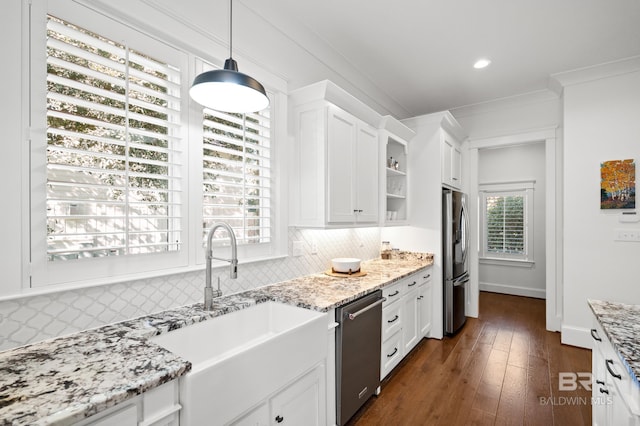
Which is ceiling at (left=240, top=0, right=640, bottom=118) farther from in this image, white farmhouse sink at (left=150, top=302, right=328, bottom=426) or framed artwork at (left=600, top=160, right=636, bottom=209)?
white farmhouse sink at (left=150, top=302, right=328, bottom=426)

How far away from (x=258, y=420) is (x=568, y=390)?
8.62ft

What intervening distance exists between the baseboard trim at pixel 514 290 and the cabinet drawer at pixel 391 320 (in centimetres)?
374

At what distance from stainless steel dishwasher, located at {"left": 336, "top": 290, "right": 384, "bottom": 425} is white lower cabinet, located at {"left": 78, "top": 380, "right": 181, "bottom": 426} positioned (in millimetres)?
1058

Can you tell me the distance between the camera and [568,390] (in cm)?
251

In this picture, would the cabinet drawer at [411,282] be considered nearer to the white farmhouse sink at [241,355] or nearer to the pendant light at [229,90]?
the white farmhouse sink at [241,355]

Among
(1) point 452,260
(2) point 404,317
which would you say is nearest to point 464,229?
(1) point 452,260

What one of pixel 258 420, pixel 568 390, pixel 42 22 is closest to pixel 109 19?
pixel 42 22

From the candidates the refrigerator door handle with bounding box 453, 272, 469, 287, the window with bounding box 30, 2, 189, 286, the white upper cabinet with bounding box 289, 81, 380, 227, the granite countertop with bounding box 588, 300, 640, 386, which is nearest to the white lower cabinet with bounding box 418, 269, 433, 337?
the refrigerator door handle with bounding box 453, 272, 469, 287

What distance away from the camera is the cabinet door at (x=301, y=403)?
4.73ft

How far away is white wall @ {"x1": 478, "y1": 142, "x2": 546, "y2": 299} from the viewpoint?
17.5ft

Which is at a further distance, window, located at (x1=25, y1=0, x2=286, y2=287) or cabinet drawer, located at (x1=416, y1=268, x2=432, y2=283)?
cabinet drawer, located at (x1=416, y1=268, x2=432, y2=283)

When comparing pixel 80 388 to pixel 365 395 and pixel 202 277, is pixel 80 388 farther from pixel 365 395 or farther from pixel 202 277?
pixel 365 395

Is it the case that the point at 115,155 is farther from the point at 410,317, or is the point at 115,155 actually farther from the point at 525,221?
the point at 525,221

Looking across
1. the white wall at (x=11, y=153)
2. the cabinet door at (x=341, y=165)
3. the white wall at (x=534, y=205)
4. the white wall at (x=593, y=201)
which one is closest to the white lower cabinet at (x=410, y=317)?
the cabinet door at (x=341, y=165)
